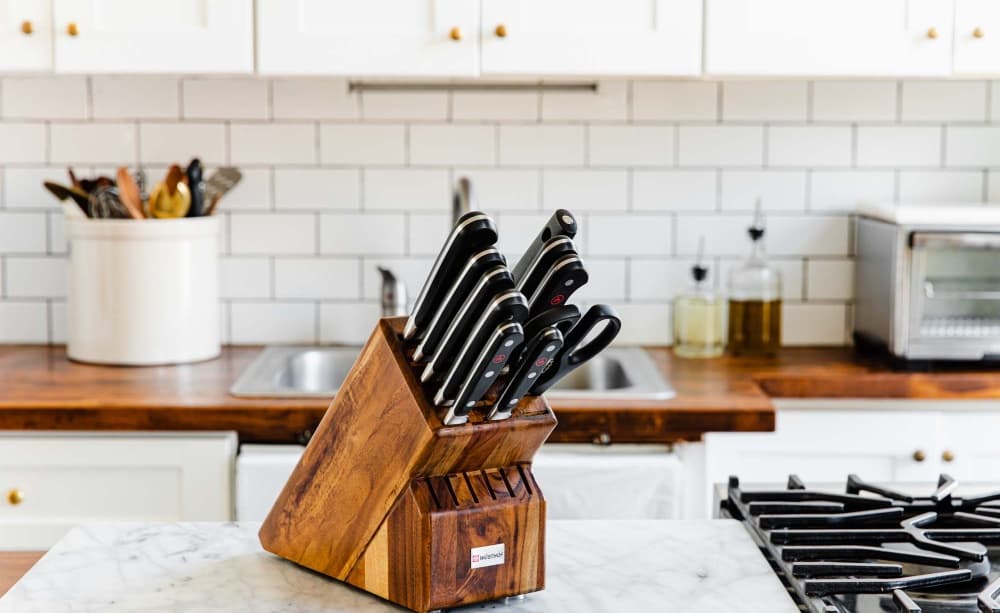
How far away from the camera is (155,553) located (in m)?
1.30

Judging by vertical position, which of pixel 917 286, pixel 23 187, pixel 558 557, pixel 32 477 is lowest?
pixel 32 477

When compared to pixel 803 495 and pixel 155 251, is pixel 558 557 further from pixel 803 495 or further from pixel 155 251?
pixel 155 251

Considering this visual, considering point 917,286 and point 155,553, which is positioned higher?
point 917,286

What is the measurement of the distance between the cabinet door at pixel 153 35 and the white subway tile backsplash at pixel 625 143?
0.85 m

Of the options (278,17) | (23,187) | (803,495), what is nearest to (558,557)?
(803,495)

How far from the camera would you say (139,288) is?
2584 mm

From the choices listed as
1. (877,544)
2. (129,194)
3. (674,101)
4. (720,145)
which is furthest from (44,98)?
(877,544)

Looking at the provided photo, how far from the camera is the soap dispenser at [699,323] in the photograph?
280 centimetres

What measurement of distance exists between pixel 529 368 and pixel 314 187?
1.90 metres

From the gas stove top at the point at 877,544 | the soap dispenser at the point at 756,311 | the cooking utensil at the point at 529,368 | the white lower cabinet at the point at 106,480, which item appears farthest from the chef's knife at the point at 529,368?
the soap dispenser at the point at 756,311

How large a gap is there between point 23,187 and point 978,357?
7.08ft

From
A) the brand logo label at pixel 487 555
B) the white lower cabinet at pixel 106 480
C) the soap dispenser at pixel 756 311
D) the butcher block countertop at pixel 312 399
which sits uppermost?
the soap dispenser at pixel 756 311

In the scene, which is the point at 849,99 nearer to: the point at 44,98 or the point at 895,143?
the point at 895,143

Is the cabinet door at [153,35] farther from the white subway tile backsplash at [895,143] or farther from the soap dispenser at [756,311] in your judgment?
the white subway tile backsplash at [895,143]
